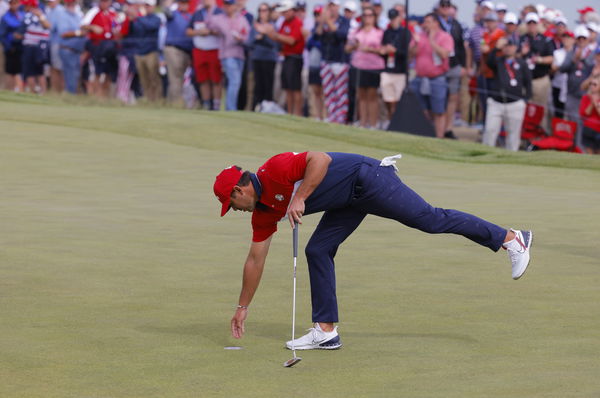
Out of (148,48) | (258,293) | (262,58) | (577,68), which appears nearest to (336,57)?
(262,58)

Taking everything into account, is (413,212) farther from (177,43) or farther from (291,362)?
(177,43)

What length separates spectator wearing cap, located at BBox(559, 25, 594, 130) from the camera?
67.0 ft

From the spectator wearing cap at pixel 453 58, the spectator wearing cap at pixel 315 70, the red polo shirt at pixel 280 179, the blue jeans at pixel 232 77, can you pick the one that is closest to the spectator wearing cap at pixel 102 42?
the blue jeans at pixel 232 77

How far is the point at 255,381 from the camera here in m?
6.42

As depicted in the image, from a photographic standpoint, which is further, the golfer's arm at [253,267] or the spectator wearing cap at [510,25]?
the spectator wearing cap at [510,25]

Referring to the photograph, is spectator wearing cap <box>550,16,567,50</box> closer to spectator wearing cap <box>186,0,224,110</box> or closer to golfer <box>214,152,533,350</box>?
spectator wearing cap <box>186,0,224,110</box>

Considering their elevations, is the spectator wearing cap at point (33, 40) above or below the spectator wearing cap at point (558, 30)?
below

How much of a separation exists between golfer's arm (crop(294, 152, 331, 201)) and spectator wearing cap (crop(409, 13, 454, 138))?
14.6m

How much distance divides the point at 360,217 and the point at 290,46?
50.0ft

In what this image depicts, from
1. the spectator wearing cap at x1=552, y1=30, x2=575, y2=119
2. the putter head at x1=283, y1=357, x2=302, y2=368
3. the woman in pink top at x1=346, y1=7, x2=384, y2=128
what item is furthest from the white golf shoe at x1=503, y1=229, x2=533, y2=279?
the woman in pink top at x1=346, y1=7, x2=384, y2=128

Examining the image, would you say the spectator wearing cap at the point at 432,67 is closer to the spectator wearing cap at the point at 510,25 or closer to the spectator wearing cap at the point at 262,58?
the spectator wearing cap at the point at 510,25

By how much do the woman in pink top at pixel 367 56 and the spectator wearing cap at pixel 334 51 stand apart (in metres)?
0.38

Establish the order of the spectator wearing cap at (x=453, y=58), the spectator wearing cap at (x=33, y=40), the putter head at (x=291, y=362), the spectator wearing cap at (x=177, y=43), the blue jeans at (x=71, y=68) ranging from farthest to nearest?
the spectator wearing cap at (x=33, y=40) → the blue jeans at (x=71, y=68) → the spectator wearing cap at (x=177, y=43) → the spectator wearing cap at (x=453, y=58) → the putter head at (x=291, y=362)

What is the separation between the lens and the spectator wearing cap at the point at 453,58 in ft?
71.5
